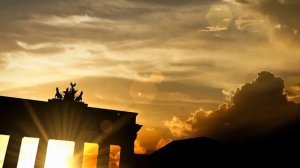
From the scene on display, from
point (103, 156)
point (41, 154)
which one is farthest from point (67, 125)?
point (103, 156)

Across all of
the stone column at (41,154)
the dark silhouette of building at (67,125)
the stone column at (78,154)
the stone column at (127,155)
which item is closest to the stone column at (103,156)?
the dark silhouette of building at (67,125)

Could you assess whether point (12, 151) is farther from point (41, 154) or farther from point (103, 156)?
point (103, 156)

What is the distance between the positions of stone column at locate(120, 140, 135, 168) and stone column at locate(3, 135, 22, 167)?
7.92 metres

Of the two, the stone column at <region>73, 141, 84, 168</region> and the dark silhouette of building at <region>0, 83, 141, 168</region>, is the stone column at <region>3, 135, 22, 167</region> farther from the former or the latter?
the stone column at <region>73, 141, 84, 168</region>

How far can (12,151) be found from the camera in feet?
73.5

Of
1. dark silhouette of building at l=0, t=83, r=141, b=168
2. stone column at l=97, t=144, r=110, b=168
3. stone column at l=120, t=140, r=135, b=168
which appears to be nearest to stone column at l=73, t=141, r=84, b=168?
dark silhouette of building at l=0, t=83, r=141, b=168

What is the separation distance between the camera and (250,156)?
22.9 metres

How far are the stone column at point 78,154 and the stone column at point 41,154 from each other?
2270mm

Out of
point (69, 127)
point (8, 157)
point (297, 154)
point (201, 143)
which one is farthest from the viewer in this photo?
point (201, 143)

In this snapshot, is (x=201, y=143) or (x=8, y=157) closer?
(x=8, y=157)

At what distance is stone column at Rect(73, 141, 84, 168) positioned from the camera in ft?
76.9

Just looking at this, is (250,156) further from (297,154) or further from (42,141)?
(42,141)

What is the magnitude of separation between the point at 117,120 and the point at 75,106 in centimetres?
365

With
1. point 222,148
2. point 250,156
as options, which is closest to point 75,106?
point 222,148
